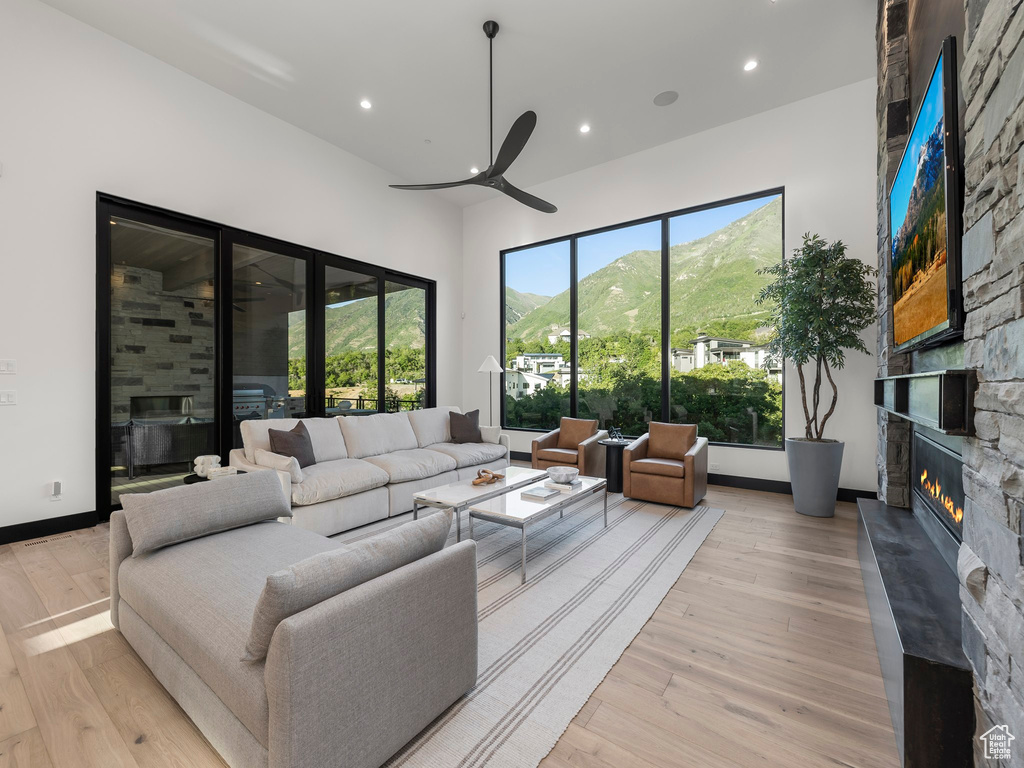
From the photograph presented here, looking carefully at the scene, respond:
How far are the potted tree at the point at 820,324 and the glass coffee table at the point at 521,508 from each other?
2003 mm

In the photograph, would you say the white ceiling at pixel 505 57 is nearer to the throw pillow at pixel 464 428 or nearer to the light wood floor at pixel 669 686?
the throw pillow at pixel 464 428

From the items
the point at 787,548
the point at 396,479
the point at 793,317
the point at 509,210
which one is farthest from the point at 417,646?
the point at 509,210

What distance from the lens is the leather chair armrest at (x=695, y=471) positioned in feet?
13.3

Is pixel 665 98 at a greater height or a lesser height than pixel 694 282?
greater

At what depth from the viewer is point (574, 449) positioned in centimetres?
509

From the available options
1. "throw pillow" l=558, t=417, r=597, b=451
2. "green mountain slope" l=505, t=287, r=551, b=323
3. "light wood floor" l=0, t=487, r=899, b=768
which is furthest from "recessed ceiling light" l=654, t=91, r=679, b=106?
"light wood floor" l=0, t=487, r=899, b=768

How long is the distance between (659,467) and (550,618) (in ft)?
7.71

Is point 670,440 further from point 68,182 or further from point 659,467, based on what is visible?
point 68,182

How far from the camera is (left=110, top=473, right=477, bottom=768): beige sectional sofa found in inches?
45.4

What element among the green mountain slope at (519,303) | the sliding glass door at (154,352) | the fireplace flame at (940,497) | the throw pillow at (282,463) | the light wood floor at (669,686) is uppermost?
the green mountain slope at (519,303)

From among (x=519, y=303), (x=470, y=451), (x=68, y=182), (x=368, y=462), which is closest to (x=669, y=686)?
(x=368, y=462)

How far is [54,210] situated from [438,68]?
129 inches

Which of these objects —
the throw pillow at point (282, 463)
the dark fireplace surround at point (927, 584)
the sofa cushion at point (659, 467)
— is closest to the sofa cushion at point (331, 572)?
the dark fireplace surround at point (927, 584)

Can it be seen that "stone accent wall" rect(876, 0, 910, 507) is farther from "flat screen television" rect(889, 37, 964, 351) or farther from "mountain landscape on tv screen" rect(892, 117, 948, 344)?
"mountain landscape on tv screen" rect(892, 117, 948, 344)
